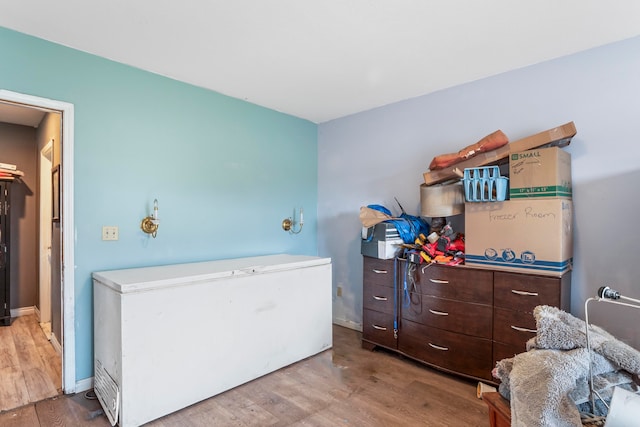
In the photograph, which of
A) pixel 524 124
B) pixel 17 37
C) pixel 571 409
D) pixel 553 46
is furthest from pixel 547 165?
pixel 17 37

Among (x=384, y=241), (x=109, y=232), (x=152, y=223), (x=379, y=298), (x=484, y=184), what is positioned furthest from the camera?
(x=379, y=298)

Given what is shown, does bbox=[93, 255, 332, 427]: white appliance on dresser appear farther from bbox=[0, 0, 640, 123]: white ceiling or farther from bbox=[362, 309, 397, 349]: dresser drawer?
bbox=[0, 0, 640, 123]: white ceiling

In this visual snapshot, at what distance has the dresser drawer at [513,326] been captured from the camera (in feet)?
6.92

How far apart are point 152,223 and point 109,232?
0.94 feet

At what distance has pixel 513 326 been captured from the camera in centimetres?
217

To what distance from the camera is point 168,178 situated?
268 centimetres

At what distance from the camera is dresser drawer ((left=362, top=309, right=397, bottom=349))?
283cm

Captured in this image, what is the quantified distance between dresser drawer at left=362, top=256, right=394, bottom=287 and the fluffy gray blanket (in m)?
1.78

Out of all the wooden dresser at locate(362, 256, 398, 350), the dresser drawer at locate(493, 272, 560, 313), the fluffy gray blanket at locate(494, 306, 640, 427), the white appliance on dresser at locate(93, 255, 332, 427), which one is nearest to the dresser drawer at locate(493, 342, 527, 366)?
the dresser drawer at locate(493, 272, 560, 313)

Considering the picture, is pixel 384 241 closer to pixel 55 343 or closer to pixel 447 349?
pixel 447 349

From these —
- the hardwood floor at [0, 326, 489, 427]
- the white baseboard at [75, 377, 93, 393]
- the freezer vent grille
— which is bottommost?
the hardwood floor at [0, 326, 489, 427]

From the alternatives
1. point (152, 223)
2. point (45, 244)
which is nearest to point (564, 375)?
point (152, 223)

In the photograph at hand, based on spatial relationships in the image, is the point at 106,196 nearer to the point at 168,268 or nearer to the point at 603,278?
the point at 168,268

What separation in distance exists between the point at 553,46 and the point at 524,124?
528 millimetres
